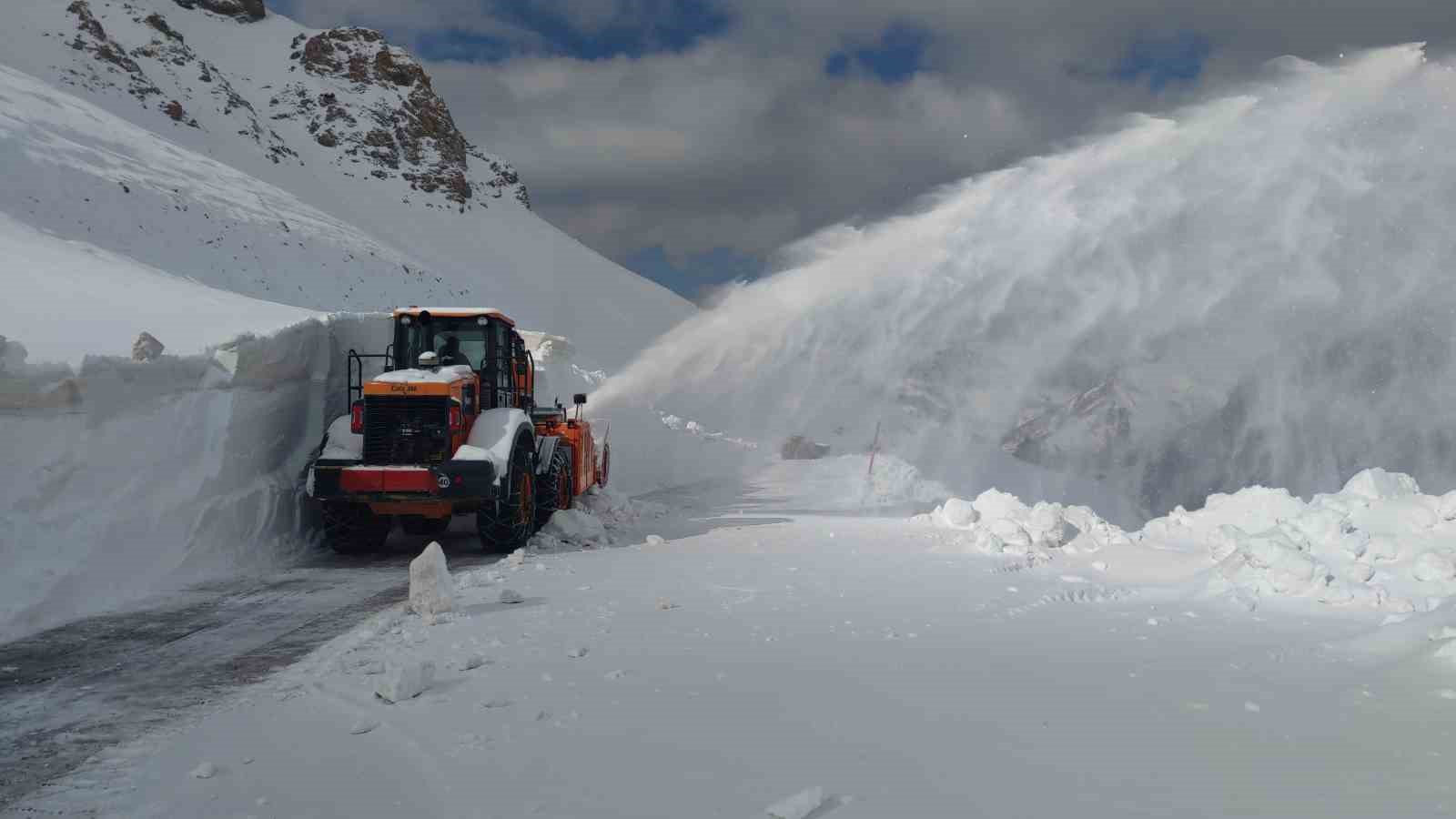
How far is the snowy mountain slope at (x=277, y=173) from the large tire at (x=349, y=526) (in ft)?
71.9

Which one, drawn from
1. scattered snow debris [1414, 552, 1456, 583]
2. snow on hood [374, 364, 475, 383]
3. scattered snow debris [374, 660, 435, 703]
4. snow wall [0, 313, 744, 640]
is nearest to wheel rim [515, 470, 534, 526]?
snow on hood [374, 364, 475, 383]

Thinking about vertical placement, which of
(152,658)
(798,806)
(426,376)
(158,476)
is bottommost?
(152,658)

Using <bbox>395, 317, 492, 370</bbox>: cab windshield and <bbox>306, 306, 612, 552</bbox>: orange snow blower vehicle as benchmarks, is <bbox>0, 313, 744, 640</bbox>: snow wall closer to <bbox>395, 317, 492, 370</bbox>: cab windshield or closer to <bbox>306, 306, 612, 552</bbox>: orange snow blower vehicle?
<bbox>306, 306, 612, 552</bbox>: orange snow blower vehicle

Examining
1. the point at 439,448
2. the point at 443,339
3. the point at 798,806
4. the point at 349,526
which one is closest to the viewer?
the point at 798,806

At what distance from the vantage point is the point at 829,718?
4.83 metres

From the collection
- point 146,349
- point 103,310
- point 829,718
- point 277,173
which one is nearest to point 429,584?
point 829,718

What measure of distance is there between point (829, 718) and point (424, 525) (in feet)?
29.6

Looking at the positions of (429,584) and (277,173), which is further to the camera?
(277,173)

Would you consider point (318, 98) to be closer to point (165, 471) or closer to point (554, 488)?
point (554, 488)

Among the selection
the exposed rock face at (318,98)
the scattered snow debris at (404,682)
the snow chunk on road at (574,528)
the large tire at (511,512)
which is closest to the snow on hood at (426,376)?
the large tire at (511,512)

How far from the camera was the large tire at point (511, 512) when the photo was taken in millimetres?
11344

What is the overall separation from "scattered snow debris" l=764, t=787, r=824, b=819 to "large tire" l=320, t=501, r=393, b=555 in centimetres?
861

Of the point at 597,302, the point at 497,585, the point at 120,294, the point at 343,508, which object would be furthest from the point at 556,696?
the point at 597,302

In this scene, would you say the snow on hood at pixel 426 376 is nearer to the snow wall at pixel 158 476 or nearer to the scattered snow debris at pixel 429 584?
the snow wall at pixel 158 476
